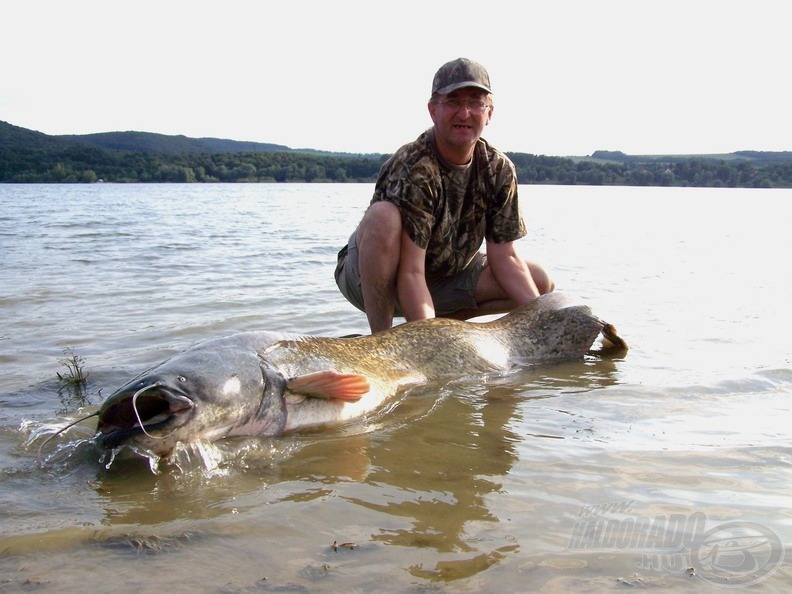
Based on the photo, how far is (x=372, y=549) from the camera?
2545 mm

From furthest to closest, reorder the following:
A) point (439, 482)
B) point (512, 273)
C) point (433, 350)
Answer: point (512, 273) → point (433, 350) → point (439, 482)

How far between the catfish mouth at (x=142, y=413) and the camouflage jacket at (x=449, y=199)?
2.43m

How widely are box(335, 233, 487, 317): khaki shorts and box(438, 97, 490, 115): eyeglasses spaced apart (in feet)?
4.60

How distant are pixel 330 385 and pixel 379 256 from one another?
65.0 inches

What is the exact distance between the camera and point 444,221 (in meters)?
5.70

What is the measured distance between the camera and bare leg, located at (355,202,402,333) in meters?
5.38

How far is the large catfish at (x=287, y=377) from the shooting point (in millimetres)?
3451

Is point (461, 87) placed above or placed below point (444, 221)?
above

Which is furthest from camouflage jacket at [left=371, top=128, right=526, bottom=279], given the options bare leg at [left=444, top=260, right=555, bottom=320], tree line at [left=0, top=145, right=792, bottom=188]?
tree line at [left=0, top=145, right=792, bottom=188]
